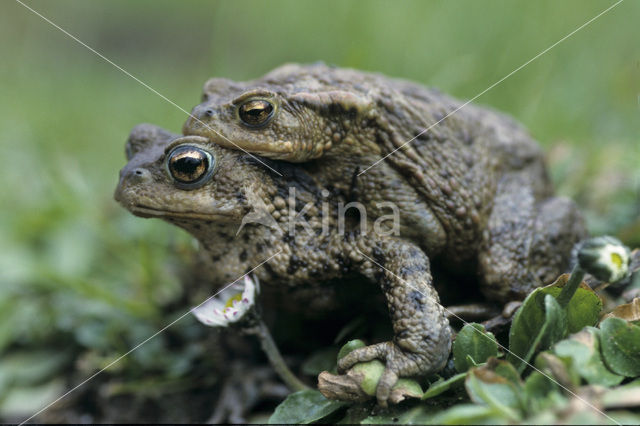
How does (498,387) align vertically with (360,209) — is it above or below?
below

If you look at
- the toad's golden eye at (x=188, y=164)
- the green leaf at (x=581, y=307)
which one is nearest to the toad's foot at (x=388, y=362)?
the green leaf at (x=581, y=307)

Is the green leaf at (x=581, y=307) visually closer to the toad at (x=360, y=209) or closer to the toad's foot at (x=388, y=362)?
the toad at (x=360, y=209)

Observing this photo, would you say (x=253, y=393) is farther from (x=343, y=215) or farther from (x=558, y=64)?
(x=558, y=64)

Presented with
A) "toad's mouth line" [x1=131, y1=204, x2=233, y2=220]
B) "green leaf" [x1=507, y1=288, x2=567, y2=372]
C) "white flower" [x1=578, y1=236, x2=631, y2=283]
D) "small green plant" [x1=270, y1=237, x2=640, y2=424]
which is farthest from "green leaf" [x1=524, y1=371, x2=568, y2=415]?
"toad's mouth line" [x1=131, y1=204, x2=233, y2=220]

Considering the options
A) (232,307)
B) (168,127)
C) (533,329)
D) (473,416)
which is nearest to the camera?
(473,416)

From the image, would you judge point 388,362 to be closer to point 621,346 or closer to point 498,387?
point 498,387

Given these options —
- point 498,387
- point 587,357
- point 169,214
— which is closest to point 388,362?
point 498,387
